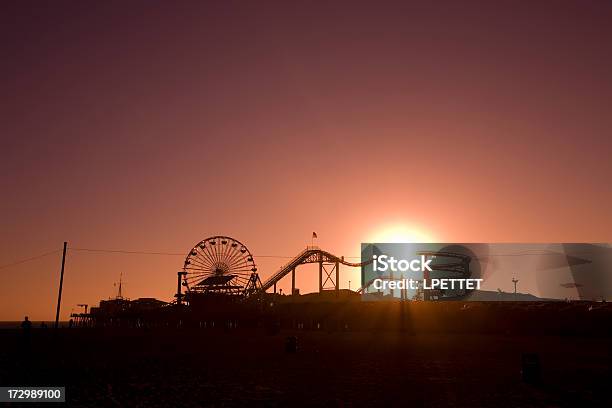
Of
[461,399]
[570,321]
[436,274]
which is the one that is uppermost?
[436,274]

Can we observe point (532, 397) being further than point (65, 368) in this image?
No

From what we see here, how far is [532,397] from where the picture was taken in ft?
53.5

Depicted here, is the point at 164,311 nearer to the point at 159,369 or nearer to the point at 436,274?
the point at 436,274

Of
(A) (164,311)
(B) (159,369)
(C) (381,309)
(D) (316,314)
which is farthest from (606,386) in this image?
(A) (164,311)

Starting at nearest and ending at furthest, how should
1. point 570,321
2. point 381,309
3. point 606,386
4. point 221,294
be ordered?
point 606,386, point 570,321, point 381,309, point 221,294

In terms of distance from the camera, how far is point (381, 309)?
2657 inches

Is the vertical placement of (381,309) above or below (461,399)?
above

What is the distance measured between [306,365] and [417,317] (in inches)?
1569

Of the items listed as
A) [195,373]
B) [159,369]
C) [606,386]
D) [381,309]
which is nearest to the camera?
[606,386]

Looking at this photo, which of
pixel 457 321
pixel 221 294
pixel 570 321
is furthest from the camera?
pixel 221 294

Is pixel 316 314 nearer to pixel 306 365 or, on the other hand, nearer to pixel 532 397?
pixel 306 365

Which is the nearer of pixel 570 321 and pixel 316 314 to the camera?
pixel 570 321

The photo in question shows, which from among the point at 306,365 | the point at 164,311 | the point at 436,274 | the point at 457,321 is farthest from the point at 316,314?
the point at 306,365

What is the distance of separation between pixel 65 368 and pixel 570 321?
1866 inches
